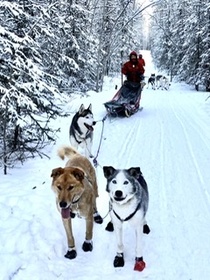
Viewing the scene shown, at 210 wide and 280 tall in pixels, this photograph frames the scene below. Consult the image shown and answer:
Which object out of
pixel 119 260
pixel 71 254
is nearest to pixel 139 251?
pixel 119 260

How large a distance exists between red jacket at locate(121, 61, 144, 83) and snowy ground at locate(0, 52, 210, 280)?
5.62 meters

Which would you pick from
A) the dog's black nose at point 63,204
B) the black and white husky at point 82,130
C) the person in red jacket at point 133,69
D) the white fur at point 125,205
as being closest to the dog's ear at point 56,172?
the dog's black nose at point 63,204

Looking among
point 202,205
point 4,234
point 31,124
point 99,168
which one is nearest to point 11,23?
point 31,124

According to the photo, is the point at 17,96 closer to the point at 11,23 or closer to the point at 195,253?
the point at 11,23

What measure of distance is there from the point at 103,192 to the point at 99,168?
53.2 inches

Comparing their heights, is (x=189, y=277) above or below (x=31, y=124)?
below

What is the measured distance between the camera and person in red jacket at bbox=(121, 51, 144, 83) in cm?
1469

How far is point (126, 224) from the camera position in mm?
5012

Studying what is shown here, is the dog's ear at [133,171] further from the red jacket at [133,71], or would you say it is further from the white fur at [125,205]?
the red jacket at [133,71]

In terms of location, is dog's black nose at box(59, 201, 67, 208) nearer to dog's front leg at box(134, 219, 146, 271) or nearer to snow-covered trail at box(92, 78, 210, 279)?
dog's front leg at box(134, 219, 146, 271)

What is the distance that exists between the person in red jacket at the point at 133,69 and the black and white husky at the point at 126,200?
36.7 feet

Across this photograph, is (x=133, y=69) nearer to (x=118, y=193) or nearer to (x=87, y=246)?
(x=87, y=246)

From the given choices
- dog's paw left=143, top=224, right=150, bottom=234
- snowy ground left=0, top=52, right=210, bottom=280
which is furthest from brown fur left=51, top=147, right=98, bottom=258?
dog's paw left=143, top=224, right=150, bottom=234

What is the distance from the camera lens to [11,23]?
7.48 m
